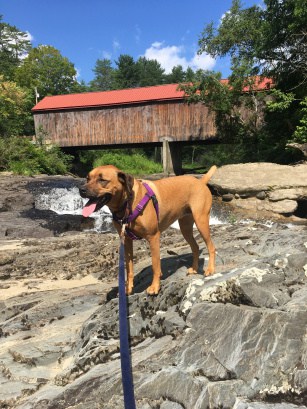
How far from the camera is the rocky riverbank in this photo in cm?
246

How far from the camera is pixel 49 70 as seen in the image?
176 feet

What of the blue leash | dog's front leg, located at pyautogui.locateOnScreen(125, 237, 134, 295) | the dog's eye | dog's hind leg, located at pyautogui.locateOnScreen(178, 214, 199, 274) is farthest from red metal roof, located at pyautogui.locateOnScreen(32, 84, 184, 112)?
the blue leash

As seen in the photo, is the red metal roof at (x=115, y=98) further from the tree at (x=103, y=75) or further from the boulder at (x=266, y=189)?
the tree at (x=103, y=75)

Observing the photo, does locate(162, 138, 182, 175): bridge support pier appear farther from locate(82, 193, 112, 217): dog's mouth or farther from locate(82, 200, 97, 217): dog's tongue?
locate(82, 200, 97, 217): dog's tongue

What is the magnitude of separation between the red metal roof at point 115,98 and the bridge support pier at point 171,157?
11.5ft

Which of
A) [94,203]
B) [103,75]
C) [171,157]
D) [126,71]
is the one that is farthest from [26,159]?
[103,75]

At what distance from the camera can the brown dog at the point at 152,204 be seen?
380cm

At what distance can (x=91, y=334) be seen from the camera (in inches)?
155

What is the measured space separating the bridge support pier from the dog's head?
25294mm

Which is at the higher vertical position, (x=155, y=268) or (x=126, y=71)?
(x=126, y=71)

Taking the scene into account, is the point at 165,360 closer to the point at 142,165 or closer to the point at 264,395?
the point at 264,395

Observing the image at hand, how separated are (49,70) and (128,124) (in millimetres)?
30631

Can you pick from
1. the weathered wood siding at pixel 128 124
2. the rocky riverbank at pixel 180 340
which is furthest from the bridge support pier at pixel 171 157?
the rocky riverbank at pixel 180 340

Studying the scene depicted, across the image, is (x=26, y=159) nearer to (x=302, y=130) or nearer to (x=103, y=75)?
(x=302, y=130)
